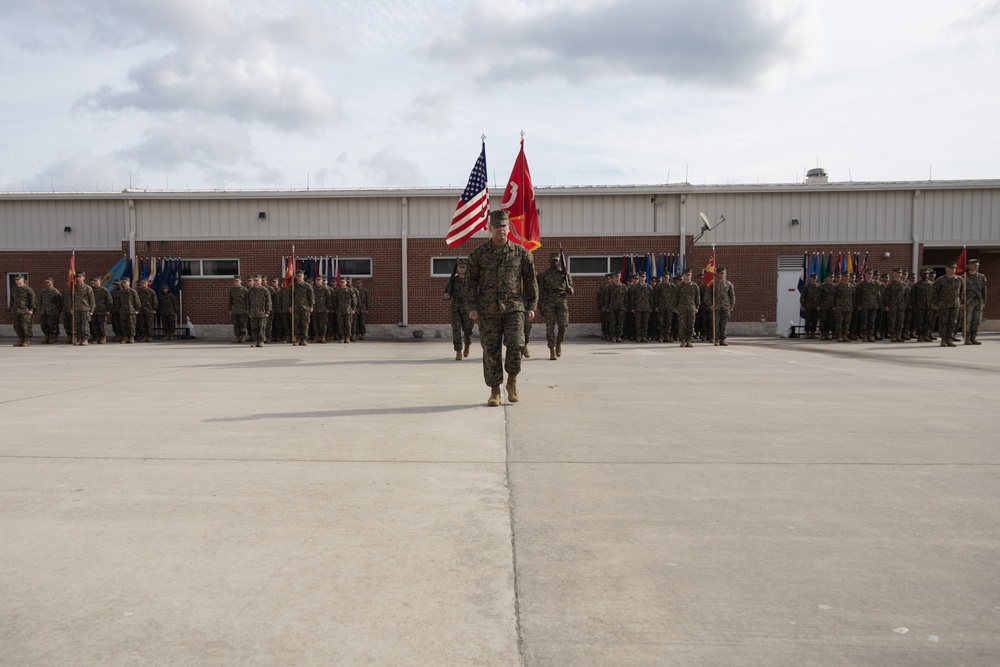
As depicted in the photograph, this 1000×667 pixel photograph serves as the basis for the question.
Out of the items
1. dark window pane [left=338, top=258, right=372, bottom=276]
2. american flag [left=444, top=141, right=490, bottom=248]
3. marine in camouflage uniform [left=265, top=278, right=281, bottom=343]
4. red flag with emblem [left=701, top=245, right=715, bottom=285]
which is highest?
american flag [left=444, top=141, right=490, bottom=248]

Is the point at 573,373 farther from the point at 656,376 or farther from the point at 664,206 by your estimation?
the point at 664,206

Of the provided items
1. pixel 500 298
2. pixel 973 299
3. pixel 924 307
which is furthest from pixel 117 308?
pixel 973 299

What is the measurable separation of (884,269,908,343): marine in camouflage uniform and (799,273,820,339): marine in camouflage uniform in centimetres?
186

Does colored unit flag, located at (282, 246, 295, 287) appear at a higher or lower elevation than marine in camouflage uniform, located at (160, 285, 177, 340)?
higher

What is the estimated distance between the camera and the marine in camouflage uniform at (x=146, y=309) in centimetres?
2128

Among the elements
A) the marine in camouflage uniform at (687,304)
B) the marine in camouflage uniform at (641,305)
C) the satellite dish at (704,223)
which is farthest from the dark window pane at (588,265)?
the marine in camouflage uniform at (687,304)

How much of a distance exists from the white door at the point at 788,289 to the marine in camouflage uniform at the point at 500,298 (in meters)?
17.6

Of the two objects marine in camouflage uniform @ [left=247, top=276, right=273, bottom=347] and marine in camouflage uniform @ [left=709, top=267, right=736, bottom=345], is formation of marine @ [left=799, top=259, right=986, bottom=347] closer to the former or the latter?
marine in camouflage uniform @ [left=709, top=267, right=736, bottom=345]

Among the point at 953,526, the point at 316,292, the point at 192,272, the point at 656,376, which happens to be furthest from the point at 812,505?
the point at 192,272

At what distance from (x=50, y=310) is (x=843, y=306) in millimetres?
22678

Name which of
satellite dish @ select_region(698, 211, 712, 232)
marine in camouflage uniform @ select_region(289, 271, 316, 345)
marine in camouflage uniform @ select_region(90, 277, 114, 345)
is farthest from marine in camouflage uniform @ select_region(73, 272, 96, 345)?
satellite dish @ select_region(698, 211, 712, 232)

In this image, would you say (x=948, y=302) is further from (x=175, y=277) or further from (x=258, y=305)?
(x=175, y=277)

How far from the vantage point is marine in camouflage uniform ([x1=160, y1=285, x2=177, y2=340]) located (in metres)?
22.4

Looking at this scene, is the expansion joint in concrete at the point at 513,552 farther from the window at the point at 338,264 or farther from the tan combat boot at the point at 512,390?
the window at the point at 338,264
